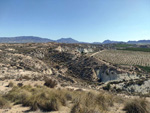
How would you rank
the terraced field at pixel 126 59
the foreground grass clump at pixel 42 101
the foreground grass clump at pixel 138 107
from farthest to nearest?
the terraced field at pixel 126 59 → the foreground grass clump at pixel 42 101 → the foreground grass clump at pixel 138 107

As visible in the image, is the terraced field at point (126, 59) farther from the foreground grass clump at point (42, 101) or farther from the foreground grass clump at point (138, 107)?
the foreground grass clump at point (42, 101)

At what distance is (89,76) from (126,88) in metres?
12.0

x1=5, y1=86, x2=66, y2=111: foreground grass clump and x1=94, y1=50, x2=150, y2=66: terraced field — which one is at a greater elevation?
x1=5, y1=86, x2=66, y2=111: foreground grass clump

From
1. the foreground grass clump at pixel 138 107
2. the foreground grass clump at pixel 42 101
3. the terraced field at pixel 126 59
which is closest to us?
the foreground grass clump at pixel 138 107

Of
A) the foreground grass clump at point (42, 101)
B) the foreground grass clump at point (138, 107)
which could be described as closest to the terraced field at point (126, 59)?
the foreground grass clump at point (138, 107)

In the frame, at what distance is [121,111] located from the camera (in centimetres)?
715

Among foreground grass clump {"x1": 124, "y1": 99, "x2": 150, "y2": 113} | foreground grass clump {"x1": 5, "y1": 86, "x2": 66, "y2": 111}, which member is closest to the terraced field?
foreground grass clump {"x1": 124, "y1": 99, "x2": 150, "y2": 113}

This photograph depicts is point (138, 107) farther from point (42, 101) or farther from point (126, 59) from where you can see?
point (126, 59)

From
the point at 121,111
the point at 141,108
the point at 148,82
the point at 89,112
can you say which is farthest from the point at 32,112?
the point at 148,82

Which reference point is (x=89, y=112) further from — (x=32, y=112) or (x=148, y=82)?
(x=148, y=82)

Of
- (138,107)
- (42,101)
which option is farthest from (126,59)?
(42,101)

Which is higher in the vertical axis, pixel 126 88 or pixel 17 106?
pixel 17 106

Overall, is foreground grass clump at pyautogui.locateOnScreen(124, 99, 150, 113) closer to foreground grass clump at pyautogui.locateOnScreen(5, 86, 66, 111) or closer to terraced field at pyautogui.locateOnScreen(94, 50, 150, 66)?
foreground grass clump at pyautogui.locateOnScreen(5, 86, 66, 111)

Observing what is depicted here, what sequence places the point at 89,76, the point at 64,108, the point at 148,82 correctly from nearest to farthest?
the point at 64,108, the point at 148,82, the point at 89,76
